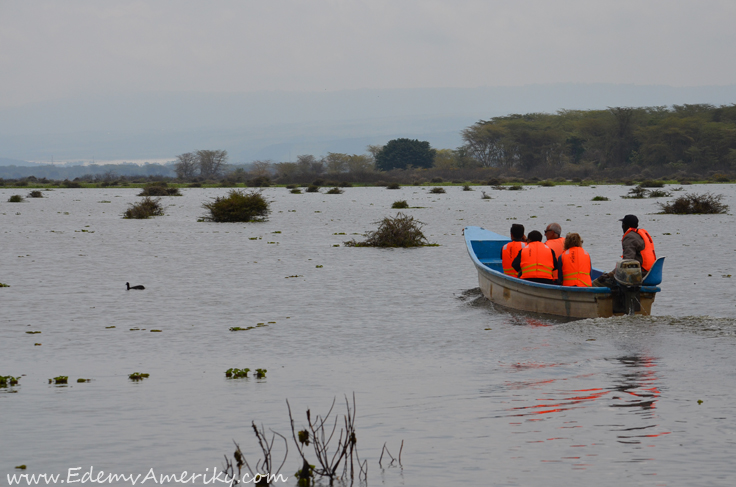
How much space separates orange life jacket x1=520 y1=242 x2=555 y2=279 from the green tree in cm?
13995

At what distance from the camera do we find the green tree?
157250mm

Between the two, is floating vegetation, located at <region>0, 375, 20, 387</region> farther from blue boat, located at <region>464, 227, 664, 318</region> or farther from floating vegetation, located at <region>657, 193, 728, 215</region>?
floating vegetation, located at <region>657, 193, 728, 215</region>

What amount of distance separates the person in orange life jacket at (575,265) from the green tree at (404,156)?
140435mm

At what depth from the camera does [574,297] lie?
1517 centimetres

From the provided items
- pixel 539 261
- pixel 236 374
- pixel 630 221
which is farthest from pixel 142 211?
pixel 236 374

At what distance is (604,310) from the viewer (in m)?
14.9

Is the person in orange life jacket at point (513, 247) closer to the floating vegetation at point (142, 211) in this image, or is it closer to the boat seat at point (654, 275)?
the boat seat at point (654, 275)

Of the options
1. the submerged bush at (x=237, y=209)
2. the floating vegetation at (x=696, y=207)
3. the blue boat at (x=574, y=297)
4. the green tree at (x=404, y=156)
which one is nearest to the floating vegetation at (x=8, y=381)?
the blue boat at (x=574, y=297)

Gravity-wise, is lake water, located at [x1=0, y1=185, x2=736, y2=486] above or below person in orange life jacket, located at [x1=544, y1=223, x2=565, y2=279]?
below

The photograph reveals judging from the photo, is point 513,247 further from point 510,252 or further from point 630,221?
point 630,221

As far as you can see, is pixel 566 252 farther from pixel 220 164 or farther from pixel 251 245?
pixel 220 164

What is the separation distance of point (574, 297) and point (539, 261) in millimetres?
1433

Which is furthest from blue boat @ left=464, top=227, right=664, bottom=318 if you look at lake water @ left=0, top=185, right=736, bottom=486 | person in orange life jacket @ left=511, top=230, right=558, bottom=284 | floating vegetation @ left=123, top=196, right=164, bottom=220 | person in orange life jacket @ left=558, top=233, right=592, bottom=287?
floating vegetation @ left=123, top=196, right=164, bottom=220

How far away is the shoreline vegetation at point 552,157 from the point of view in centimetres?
12688
